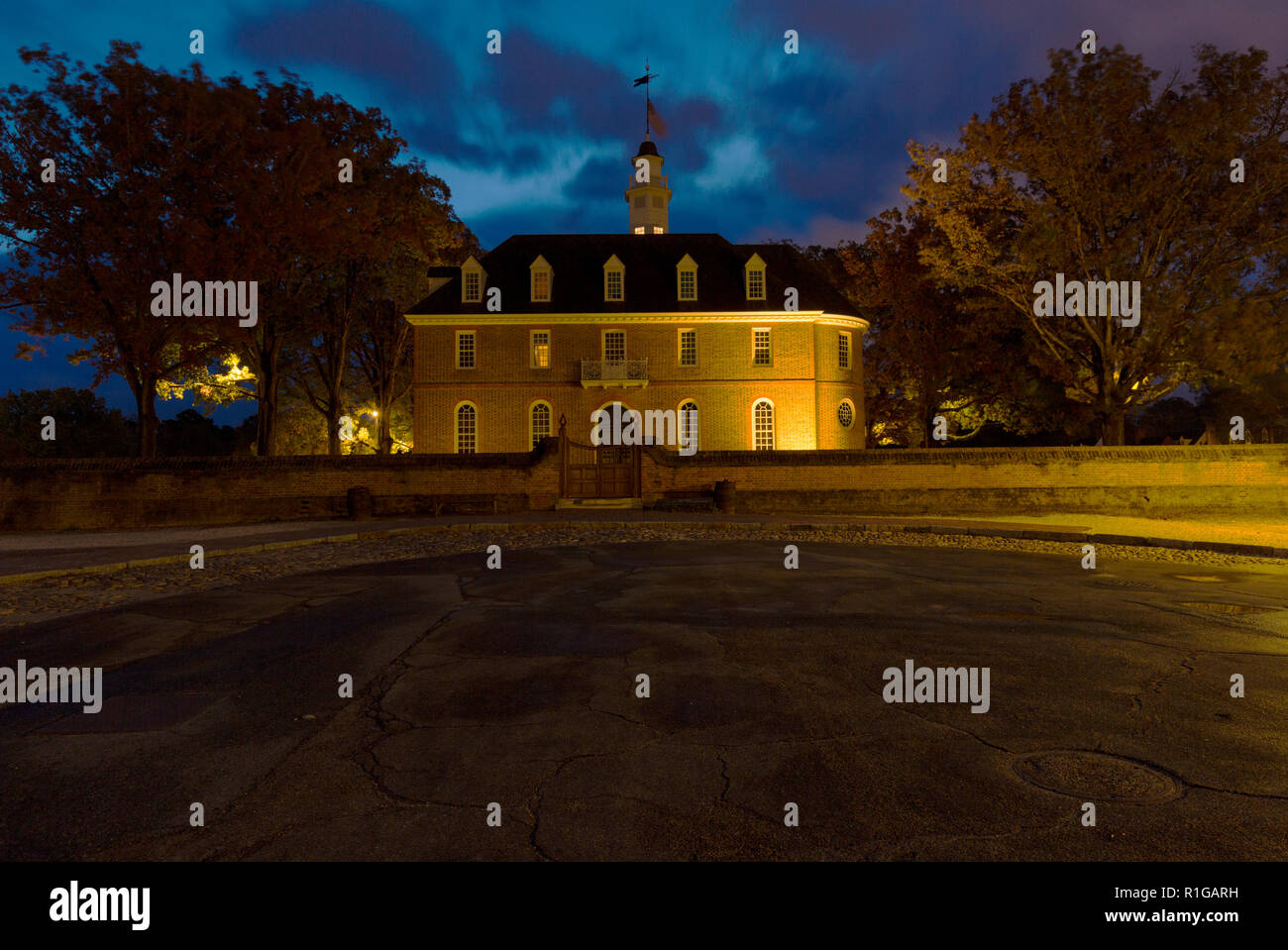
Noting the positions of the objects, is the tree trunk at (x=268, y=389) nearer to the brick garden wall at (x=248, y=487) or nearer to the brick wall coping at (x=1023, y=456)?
the brick garden wall at (x=248, y=487)

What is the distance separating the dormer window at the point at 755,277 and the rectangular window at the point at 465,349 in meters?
14.5

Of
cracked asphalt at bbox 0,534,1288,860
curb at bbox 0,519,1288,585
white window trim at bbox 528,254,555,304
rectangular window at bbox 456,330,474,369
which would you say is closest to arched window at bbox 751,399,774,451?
white window trim at bbox 528,254,555,304

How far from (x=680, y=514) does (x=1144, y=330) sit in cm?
1836

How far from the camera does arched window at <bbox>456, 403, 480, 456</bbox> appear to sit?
1457 inches

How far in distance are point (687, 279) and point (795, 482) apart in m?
18.1

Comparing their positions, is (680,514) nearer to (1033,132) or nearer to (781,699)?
(781,699)

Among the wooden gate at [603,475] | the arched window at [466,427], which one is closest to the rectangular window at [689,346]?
the arched window at [466,427]

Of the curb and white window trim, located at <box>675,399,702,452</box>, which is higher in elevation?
white window trim, located at <box>675,399,702,452</box>

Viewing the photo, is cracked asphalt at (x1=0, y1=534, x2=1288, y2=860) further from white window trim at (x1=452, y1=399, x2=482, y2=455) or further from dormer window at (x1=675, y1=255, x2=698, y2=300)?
dormer window at (x1=675, y1=255, x2=698, y2=300)

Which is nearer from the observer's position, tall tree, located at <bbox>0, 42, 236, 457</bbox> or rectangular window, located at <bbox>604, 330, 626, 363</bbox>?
tall tree, located at <bbox>0, 42, 236, 457</bbox>

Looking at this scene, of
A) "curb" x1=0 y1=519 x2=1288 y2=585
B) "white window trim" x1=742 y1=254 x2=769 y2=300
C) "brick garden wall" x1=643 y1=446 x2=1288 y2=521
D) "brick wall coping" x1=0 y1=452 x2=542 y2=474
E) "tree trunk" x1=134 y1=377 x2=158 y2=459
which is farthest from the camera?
"white window trim" x1=742 y1=254 x2=769 y2=300

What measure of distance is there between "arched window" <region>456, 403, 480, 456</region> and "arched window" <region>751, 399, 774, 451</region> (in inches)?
556
